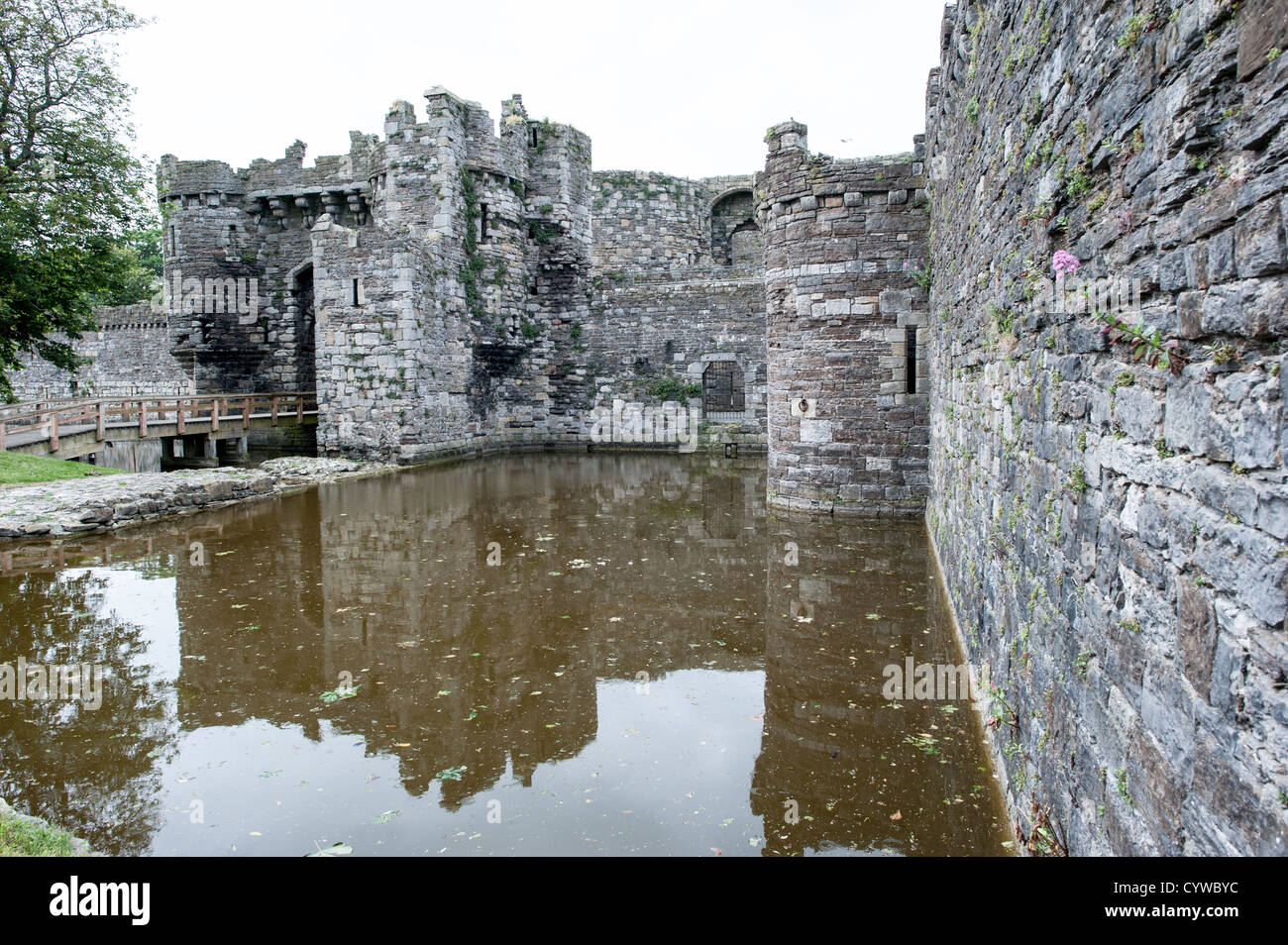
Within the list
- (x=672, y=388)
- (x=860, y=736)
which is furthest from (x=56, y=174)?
(x=860, y=736)

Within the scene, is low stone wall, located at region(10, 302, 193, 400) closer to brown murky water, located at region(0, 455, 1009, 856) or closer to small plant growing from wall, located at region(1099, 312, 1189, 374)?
brown murky water, located at region(0, 455, 1009, 856)

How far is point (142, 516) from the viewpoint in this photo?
1094cm

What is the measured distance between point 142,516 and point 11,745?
726cm

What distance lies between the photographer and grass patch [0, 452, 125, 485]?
1182cm

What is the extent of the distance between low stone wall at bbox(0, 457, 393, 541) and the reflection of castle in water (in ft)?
4.37

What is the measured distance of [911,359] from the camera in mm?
10062

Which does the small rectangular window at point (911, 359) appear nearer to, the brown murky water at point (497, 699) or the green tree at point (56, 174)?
the brown murky water at point (497, 699)

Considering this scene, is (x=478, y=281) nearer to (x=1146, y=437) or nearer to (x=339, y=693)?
(x=339, y=693)

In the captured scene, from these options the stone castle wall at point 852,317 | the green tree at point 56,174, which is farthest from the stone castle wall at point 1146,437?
the green tree at point 56,174

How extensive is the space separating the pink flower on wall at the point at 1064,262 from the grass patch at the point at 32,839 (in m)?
4.43

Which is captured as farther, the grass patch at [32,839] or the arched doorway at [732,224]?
the arched doorway at [732,224]

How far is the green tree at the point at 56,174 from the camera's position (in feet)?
51.7

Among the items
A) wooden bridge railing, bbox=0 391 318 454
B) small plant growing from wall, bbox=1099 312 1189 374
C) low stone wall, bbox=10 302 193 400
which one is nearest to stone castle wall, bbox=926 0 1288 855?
small plant growing from wall, bbox=1099 312 1189 374

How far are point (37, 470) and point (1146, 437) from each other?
577 inches
